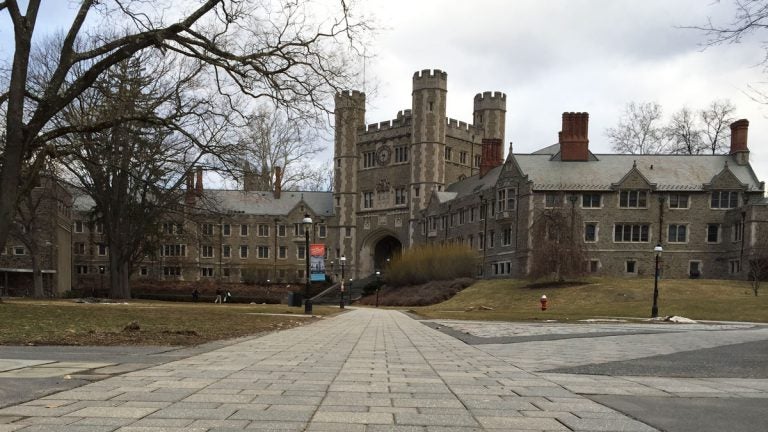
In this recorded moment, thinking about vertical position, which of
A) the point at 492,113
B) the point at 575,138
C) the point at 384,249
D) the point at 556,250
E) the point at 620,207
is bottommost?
the point at 384,249

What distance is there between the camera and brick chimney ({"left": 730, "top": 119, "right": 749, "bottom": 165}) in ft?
181

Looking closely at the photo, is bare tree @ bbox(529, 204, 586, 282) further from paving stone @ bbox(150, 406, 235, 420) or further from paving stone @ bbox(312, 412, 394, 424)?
paving stone @ bbox(150, 406, 235, 420)

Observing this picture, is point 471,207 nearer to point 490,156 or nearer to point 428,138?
point 490,156

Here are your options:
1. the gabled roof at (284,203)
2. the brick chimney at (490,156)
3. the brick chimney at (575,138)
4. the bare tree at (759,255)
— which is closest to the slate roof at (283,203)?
the gabled roof at (284,203)

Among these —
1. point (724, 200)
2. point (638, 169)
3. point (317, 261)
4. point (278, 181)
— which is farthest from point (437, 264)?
point (278, 181)

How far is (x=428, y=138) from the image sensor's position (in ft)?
246

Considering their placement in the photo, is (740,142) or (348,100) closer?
(348,100)

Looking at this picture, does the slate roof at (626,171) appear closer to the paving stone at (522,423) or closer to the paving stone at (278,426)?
the paving stone at (522,423)

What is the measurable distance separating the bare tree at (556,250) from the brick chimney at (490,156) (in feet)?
74.3

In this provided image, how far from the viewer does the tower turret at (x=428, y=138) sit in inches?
2955

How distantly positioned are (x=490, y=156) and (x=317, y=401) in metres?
67.1

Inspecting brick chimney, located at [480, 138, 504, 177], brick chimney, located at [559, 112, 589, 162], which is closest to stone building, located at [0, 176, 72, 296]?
brick chimney, located at [480, 138, 504, 177]

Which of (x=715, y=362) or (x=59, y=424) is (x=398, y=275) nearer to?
(x=715, y=362)

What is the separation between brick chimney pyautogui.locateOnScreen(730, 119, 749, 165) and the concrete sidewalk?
188 feet
